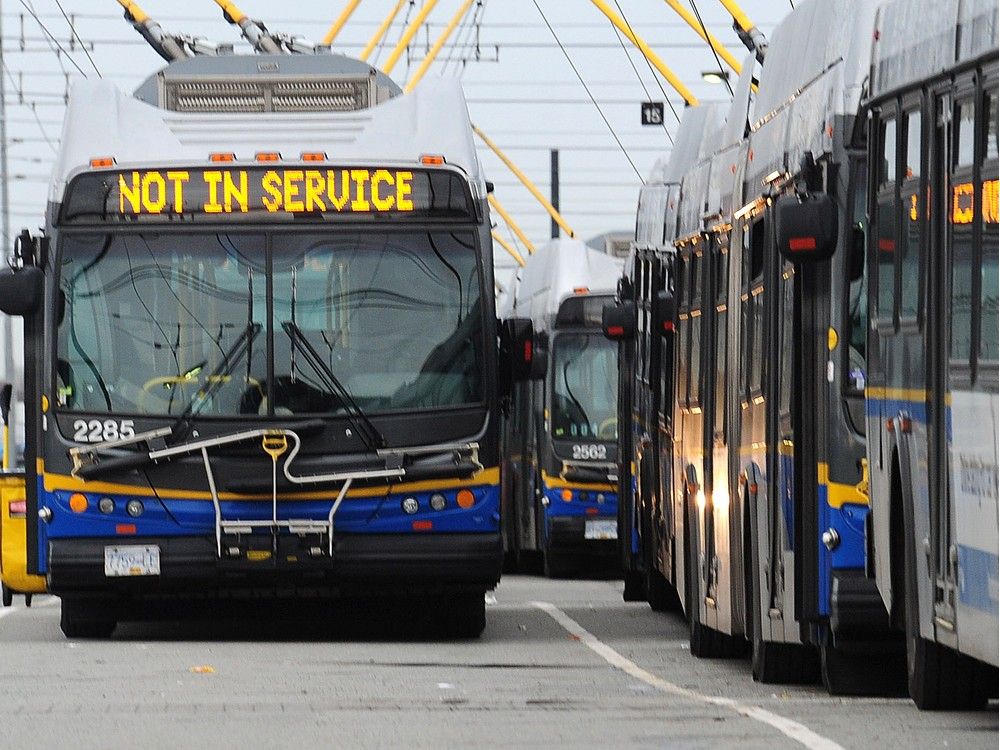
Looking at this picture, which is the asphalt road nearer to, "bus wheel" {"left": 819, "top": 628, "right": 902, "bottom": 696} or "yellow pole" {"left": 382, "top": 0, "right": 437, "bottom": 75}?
"bus wheel" {"left": 819, "top": 628, "right": 902, "bottom": 696}

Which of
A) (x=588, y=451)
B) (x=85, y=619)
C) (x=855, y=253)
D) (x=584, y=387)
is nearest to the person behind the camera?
(x=855, y=253)

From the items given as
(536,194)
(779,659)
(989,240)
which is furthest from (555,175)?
(989,240)

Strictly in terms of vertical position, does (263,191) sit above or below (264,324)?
above

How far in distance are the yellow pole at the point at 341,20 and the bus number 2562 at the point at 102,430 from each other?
1097 centimetres

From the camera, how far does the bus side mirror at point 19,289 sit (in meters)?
17.2

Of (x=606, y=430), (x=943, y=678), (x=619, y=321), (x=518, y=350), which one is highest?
(x=619, y=321)

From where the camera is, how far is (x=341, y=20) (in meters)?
27.8

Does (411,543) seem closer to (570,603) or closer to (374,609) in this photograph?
(374,609)

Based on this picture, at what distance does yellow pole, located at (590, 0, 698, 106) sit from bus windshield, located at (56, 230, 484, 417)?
24.6 ft

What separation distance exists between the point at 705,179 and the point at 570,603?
7822mm

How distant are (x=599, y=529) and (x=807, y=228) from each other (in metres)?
16.8

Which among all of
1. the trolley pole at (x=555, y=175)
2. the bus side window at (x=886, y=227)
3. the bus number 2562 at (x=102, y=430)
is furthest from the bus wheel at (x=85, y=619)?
the trolley pole at (x=555, y=175)

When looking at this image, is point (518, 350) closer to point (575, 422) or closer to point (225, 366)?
point (225, 366)

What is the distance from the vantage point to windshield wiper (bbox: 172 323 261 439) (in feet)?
57.1
